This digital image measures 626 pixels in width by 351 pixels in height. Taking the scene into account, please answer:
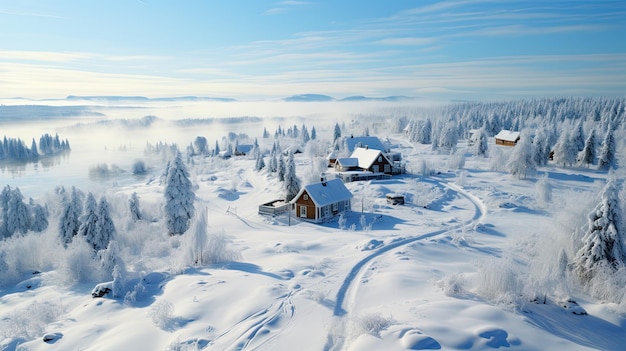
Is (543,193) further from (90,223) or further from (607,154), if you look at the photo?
(90,223)

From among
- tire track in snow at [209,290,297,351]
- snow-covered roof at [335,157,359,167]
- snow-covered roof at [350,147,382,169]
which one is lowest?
tire track in snow at [209,290,297,351]

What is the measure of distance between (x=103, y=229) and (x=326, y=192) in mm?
24392

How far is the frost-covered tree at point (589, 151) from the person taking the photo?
238 feet

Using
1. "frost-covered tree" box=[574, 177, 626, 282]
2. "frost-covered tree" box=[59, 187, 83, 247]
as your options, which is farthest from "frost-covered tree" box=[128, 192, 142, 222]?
"frost-covered tree" box=[574, 177, 626, 282]

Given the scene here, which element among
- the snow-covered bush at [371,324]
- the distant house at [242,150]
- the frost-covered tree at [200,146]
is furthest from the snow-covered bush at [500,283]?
the frost-covered tree at [200,146]

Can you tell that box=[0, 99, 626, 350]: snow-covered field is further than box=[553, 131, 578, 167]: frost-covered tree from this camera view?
No

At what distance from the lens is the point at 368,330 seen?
1555 centimetres

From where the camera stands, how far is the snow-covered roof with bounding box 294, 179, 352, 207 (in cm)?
4372

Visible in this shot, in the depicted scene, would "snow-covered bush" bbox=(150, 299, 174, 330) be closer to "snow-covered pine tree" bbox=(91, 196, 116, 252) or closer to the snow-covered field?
the snow-covered field

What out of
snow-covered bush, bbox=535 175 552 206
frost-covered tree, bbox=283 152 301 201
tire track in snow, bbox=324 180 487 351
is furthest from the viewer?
frost-covered tree, bbox=283 152 301 201

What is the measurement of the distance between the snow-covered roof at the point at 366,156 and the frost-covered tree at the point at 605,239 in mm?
47961

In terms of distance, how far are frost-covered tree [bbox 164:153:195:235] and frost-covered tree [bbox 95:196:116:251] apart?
6.56m

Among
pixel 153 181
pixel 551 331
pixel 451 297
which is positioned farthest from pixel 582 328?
pixel 153 181

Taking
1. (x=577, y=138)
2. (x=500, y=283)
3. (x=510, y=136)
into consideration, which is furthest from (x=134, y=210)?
(x=510, y=136)
